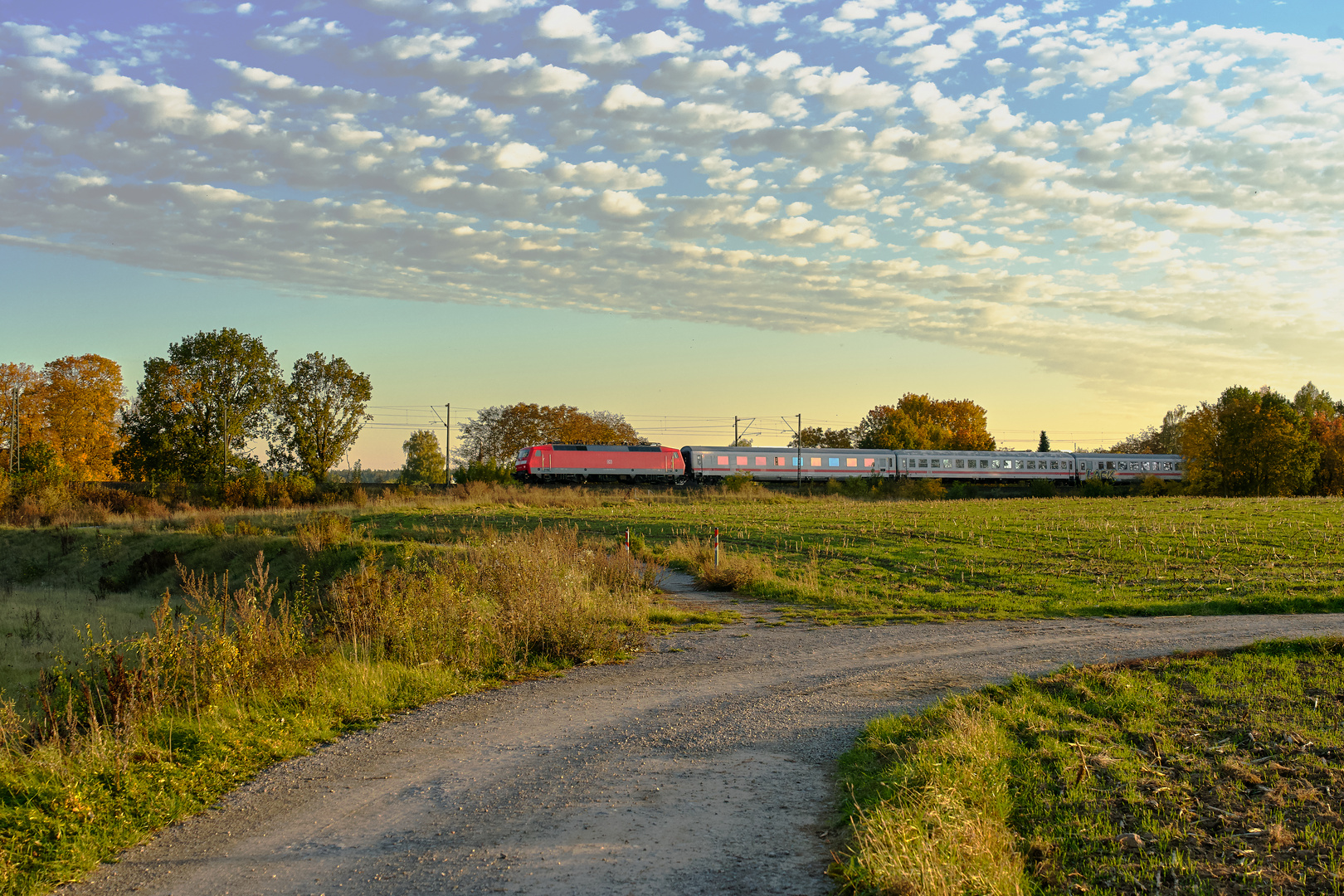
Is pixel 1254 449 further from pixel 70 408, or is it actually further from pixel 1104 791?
pixel 70 408

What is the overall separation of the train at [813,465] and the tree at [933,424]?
2396 cm

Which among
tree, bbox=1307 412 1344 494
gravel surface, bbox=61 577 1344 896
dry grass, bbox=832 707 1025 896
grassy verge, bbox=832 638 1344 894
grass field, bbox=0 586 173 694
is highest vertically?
tree, bbox=1307 412 1344 494

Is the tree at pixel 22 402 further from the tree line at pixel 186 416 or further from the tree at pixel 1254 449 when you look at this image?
the tree at pixel 1254 449

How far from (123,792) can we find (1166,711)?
8941 millimetres

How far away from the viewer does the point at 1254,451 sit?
200 ft

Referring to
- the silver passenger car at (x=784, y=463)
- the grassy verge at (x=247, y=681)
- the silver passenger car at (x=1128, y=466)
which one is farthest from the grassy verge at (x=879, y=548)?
the silver passenger car at (x=1128, y=466)

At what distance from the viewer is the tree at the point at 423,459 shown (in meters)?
78.6

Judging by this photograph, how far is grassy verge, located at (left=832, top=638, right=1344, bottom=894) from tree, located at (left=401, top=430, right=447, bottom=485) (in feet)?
235

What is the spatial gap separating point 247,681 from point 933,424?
97313mm

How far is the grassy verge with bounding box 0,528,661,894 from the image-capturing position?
20.1 ft

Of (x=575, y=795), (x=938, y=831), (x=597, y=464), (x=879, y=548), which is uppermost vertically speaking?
(x=597, y=464)

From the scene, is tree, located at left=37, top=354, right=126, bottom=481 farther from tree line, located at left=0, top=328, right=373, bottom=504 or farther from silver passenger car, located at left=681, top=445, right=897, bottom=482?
silver passenger car, located at left=681, top=445, right=897, bottom=482

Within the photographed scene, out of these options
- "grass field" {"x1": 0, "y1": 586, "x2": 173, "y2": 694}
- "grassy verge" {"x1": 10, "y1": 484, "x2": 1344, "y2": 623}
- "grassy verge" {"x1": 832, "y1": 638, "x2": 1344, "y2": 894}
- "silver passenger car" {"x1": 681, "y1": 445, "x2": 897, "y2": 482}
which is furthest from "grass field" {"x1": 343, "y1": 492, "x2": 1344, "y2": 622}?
"silver passenger car" {"x1": 681, "y1": 445, "x2": 897, "y2": 482}

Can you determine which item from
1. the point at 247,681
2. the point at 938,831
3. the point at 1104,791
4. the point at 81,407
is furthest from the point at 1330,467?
the point at 81,407
